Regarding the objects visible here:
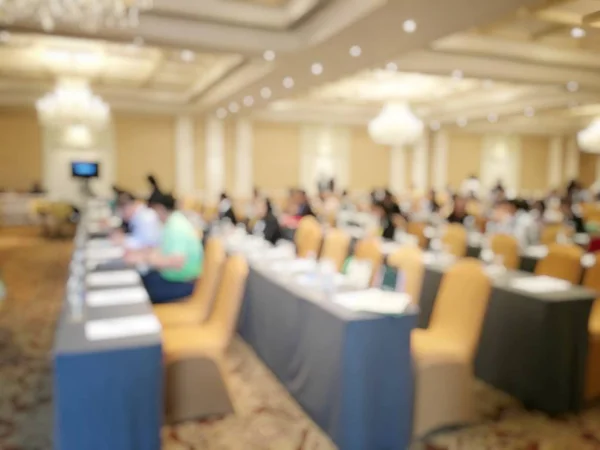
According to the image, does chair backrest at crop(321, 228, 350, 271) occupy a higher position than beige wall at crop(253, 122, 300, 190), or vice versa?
beige wall at crop(253, 122, 300, 190)

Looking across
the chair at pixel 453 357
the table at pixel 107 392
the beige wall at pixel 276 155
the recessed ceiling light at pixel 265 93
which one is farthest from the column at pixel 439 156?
the table at pixel 107 392

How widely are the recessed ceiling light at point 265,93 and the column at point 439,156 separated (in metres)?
7.97

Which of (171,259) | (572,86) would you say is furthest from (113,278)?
(572,86)

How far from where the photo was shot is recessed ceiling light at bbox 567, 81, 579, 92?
10086mm

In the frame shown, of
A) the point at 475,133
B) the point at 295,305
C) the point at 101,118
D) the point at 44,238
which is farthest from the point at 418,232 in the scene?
the point at 475,133

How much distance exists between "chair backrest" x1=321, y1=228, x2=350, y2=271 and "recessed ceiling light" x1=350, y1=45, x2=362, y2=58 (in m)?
2.65

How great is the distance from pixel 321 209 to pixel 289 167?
7487 mm

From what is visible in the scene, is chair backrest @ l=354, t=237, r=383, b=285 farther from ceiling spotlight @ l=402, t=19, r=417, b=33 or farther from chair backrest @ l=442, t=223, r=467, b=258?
ceiling spotlight @ l=402, t=19, r=417, b=33

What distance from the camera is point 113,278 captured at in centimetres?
413

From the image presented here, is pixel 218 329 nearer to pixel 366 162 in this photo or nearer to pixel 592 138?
pixel 592 138

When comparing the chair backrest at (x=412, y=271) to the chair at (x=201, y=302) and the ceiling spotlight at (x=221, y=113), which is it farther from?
the ceiling spotlight at (x=221, y=113)

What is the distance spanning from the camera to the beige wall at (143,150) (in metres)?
16.2

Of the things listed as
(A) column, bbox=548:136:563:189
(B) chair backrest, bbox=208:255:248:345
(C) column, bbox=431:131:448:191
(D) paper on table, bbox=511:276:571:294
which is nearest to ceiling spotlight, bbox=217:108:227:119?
(C) column, bbox=431:131:448:191

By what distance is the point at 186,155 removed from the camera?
16.5 meters
